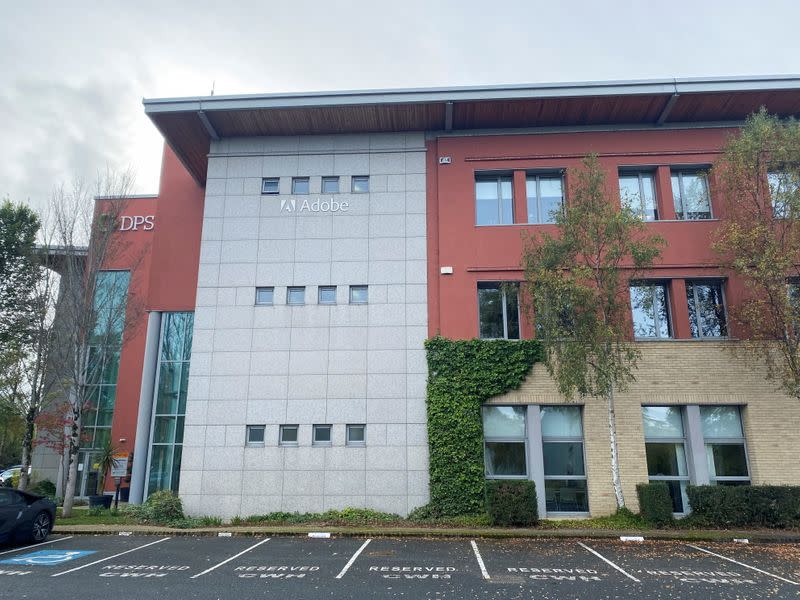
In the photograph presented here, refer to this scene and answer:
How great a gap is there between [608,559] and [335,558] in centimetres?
513

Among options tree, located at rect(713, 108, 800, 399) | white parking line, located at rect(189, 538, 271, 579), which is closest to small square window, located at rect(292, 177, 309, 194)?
white parking line, located at rect(189, 538, 271, 579)

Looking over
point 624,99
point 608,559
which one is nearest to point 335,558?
point 608,559

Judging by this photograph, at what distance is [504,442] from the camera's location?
1614 cm

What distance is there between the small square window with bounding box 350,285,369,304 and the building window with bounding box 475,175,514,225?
13.3ft

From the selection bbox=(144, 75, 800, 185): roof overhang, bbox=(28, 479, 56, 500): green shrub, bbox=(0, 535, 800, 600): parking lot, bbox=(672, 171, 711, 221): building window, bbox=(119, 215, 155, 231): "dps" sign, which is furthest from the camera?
bbox=(119, 215, 155, 231): "dps" sign

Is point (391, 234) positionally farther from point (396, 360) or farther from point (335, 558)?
point (335, 558)

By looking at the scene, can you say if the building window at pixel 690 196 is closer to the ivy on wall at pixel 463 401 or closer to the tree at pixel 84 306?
the ivy on wall at pixel 463 401

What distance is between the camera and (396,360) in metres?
16.7

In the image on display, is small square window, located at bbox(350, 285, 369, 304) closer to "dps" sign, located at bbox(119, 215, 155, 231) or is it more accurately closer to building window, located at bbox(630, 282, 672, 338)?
building window, located at bbox(630, 282, 672, 338)

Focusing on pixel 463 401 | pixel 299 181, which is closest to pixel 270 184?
pixel 299 181

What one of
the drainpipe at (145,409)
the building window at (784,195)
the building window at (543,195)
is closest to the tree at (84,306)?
the drainpipe at (145,409)

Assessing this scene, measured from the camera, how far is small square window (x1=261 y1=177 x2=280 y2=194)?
18.6 metres

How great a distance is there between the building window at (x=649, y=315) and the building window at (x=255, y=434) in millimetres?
11083

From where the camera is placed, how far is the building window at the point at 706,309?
16625 mm
